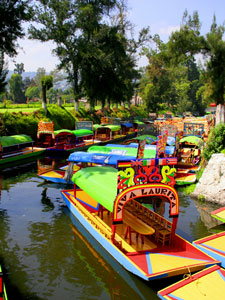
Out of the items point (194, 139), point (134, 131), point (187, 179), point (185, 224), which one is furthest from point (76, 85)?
point (185, 224)

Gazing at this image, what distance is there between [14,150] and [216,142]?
20.1 m

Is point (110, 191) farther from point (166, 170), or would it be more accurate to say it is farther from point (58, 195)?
point (58, 195)

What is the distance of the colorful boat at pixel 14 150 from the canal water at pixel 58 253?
9.04 metres

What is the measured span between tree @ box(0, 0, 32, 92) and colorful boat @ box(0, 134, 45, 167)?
7.53m

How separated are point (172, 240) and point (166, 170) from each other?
2.65m

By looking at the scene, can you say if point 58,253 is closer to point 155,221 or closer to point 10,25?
point 155,221

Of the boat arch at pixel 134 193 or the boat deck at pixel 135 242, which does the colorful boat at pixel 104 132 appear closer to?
the boat deck at pixel 135 242

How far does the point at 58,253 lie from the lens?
12.5 m

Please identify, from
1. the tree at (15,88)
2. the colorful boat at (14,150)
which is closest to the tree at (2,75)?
the colorful boat at (14,150)

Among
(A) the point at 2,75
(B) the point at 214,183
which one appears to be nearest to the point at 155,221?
(B) the point at 214,183

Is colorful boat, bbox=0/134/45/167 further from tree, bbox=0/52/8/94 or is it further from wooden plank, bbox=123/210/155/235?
wooden plank, bbox=123/210/155/235

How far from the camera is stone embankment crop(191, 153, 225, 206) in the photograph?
1794 cm

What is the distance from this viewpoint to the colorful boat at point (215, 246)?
11.2m

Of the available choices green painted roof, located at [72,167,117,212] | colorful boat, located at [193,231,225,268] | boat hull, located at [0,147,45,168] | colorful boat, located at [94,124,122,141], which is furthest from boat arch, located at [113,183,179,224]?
colorful boat, located at [94,124,122,141]
